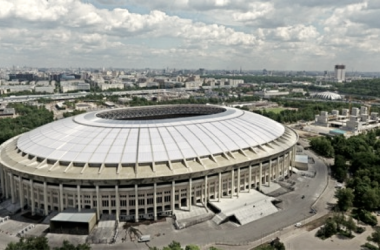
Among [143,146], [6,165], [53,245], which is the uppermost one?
[143,146]

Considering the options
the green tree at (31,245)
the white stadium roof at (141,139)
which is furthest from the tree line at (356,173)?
the green tree at (31,245)

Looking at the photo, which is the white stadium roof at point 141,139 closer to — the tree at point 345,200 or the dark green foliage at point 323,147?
the tree at point 345,200

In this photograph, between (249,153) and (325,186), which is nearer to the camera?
(249,153)

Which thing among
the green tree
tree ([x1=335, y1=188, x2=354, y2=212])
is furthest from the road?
the green tree

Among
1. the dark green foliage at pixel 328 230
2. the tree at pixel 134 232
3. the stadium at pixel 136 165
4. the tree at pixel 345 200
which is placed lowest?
the tree at pixel 134 232

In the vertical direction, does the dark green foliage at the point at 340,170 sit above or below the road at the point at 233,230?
above

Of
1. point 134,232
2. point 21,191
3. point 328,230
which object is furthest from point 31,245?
point 328,230

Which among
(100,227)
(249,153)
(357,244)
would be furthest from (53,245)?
(357,244)

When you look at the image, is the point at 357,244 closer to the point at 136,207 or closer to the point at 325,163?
the point at 136,207

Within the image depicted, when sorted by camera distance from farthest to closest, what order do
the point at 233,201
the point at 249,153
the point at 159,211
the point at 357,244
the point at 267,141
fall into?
1. the point at 267,141
2. the point at 249,153
3. the point at 233,201
4. the point at 159,211
5. the point at 357,244
